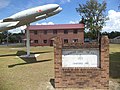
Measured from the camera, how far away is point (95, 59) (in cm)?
860

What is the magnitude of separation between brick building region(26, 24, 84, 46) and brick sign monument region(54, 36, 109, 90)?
4831cm

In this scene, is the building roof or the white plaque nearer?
the white plaque

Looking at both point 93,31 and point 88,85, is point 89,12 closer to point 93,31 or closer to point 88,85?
point 93,31

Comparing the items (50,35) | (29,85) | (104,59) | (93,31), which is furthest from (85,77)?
(93,31)

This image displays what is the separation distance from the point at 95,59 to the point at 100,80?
83cm

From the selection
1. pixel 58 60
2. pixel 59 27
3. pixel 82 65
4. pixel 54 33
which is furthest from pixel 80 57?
pixel 54 33

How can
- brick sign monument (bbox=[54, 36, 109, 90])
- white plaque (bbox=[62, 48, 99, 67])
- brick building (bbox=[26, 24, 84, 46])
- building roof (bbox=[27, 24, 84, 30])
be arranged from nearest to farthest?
brick sign monument (bbox=[54, 36, 109, 90]) < white plaque (bbox=[62, 48, 99, 67]) < brick building (bbox=[26, 24, 84, 46]) < building roof (bbox=[27, 24, 84, 30])

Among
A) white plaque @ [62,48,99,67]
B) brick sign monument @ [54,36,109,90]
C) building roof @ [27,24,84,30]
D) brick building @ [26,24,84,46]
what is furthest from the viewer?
building roof @ [27,24,84,30]

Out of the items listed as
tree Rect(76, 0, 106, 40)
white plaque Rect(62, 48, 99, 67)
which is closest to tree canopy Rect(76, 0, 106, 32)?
tree Rect(76, 0, 106, 40)

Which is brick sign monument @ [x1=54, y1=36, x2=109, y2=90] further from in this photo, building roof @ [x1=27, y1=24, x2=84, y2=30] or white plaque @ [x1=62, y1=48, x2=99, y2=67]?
building roof @ [x1=27, y1=24, x2=84, y2=30]

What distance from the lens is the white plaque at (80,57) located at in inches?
339

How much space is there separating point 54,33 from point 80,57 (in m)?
50.9

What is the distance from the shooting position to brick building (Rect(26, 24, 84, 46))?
190 feet

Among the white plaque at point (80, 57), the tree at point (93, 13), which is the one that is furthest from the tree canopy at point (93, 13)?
the white plaque at point (80, 57)
